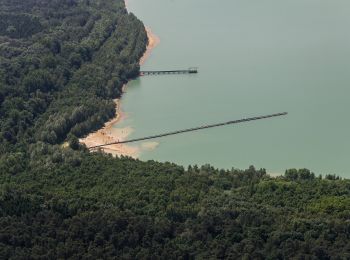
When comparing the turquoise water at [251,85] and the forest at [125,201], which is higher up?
the turquoise water at [251,85]

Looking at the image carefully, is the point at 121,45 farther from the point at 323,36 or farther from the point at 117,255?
the point at 117,255

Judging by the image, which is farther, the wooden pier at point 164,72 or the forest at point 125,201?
the wooden pier at point 164,72

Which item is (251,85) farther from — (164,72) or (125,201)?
(125,201)

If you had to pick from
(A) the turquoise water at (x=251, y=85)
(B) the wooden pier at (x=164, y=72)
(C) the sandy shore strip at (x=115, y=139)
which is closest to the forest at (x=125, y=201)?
(C) the sandy shore strip at (x=115, y=139)

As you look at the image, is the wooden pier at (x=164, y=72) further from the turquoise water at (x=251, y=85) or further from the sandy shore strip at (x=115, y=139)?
the sandy shore strip at (x=115, y=139)

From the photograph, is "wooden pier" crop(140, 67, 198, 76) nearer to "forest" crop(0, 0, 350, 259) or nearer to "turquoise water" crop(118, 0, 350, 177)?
"turquoise water" crop(118, 0, 350, 177)
